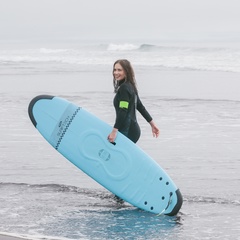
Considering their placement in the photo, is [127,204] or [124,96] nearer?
[124,96]

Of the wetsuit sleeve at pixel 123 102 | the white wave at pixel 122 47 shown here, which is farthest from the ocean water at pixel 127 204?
the white wave at pixel 122 47

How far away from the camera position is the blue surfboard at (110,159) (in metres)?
6.56

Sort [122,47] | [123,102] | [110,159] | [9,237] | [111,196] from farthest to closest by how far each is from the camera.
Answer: [122,47], [111,196], [110,159], [123,102], [9,237]

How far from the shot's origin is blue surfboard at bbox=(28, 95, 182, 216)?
6.56 meters

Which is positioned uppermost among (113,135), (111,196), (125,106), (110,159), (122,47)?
(125,106)

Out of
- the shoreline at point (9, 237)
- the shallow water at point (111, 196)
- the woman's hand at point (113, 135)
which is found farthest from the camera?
the woman's hand at point (113, 135)

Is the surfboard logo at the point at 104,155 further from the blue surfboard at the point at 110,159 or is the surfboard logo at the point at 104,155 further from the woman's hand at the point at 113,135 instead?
the woman's hand at the point at 113,135

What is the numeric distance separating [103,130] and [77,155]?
1.15 ft

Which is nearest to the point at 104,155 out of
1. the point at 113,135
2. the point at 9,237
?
the point at 113,135

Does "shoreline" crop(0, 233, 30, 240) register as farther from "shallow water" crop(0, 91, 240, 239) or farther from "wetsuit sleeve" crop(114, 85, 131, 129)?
"wetsuit sleeve" crop(114, 85, 131, 129)

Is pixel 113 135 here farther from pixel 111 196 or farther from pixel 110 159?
pixel 111 196

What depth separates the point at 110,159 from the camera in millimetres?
6766

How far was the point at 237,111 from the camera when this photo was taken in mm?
13453

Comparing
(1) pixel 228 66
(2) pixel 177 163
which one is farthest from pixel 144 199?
(1) pixel 228 66
